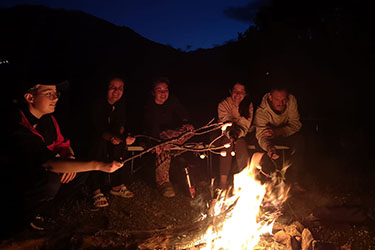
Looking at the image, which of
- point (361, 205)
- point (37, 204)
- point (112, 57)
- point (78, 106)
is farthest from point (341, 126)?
point (112, 57)

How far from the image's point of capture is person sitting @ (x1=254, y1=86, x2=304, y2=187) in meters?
5.61

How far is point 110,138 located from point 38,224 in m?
1.56

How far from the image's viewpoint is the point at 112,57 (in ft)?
55.8

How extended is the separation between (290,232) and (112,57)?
15257 mm

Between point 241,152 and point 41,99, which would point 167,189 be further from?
point 41,99

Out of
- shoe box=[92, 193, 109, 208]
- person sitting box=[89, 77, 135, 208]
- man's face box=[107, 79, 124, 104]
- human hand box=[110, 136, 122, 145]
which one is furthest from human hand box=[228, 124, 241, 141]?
shoe box=[92, 193, 109, 208]

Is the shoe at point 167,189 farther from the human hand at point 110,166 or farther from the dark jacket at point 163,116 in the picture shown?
the human hand at point 110,166

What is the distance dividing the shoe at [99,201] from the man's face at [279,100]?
3.37 metres

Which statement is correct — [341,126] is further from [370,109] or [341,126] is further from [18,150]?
[18,150]

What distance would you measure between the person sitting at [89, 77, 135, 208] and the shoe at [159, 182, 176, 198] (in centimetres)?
52

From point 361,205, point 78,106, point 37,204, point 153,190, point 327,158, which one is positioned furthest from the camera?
point 78,106

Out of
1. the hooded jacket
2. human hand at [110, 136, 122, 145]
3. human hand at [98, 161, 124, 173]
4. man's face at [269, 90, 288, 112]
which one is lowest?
human hand at [98, 161, 124, 173]

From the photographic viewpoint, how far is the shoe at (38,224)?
12.4 feet

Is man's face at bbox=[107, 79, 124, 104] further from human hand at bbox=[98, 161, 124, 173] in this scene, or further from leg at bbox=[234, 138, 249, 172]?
human hand at bbox=[98, 161, 124, 173]
